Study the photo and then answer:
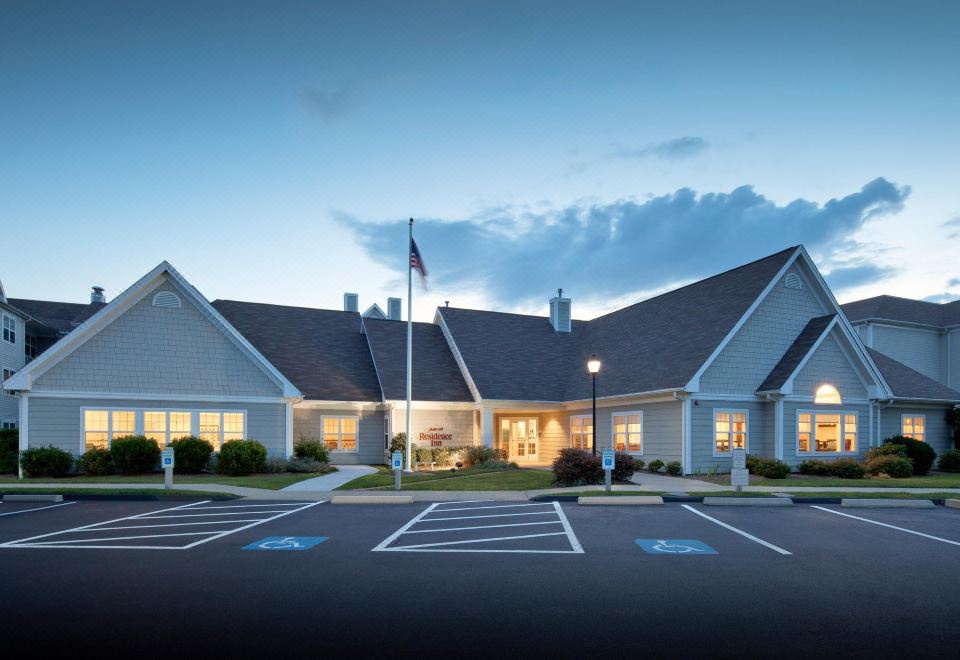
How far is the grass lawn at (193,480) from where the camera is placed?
68.8 ft

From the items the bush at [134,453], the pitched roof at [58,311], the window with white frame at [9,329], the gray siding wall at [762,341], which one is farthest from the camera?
the pitched roof at [58,311]

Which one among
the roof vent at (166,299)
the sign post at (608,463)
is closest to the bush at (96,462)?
the roof vent at (166,299)

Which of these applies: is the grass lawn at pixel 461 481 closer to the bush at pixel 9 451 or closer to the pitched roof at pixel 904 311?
the bush at pixel 9 451

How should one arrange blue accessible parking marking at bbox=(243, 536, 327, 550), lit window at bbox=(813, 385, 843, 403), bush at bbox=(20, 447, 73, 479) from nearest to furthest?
1. blue accessible parking marking at bbox=(243, 536, 327, 550)
2. bush at bbox=(20, 447, 73, 479)
3. lit window at bbox=(813, 385, 843, 403)

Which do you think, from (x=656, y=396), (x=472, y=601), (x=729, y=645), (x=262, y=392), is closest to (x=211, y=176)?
(x=262, y=392)

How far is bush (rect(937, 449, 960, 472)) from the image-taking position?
90.8ft

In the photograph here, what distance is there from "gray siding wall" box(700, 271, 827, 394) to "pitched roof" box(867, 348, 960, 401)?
510 cm

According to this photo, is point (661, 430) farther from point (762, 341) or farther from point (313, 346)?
point (313, 346)

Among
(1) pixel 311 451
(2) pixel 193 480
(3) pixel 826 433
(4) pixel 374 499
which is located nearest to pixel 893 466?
(3) pixel 826 433

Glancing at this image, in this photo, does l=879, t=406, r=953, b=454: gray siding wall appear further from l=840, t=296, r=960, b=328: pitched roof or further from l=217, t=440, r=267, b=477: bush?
l=217, t=440, r=267, b=477: bush

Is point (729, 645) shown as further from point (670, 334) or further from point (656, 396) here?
point (670, 334)

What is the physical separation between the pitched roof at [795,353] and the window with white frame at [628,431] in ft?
15.8

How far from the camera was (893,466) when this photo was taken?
2381 centimetres

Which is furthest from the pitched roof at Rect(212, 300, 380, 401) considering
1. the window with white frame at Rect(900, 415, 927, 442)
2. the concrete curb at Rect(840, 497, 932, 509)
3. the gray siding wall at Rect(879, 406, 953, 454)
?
the window with white frame at Rect(900, 415, 927, 442)
